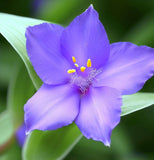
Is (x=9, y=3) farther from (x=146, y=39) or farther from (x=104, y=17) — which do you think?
(x=146, y=39)

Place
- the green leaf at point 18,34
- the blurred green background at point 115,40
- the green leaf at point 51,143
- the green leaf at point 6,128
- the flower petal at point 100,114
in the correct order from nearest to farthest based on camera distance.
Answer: the flower petal at point 100,114 < the green leaf at point 18,34 < the green leaf at point 51,143 < the green leaf at point 6,128 < the blurred green background at point 115,40

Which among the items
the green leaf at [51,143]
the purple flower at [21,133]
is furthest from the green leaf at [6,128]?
the green leaf at [51,143]

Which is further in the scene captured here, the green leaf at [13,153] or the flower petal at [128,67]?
the green leaf at [13,153]

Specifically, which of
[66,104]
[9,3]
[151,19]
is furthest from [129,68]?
[9,3]

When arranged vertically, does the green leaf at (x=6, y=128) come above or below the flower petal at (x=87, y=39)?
below

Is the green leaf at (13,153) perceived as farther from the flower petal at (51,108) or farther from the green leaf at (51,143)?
the flower petal at (51,108)

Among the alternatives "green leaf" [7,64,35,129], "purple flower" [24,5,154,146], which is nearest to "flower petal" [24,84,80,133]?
"purple flower" [24,5,154,146]

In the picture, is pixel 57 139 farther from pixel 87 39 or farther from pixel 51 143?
pixel 87 39

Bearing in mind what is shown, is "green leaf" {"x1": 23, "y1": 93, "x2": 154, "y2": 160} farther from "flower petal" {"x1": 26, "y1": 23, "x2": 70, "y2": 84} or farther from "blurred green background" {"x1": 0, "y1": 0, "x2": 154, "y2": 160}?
"blurred green background" {"x1": 0, "y1": 0, "x2": 154, "y2": 160}
